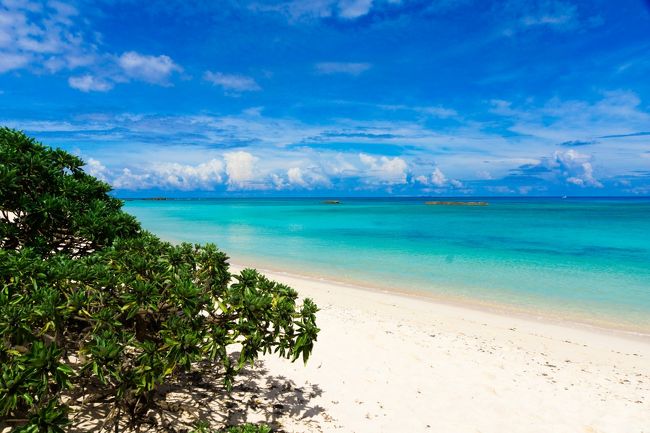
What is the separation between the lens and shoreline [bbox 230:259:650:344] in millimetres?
10836

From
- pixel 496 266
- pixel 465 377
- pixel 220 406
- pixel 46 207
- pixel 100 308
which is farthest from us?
pixel 496 266

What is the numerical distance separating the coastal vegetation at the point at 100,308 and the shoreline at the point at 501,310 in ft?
33.0

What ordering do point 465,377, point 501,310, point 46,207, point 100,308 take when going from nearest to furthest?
point 100,308 < point 46,207 < point 465,377 < point 501,310

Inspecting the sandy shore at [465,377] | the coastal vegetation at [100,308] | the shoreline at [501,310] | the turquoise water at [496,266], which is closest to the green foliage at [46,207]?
the coastal vegetation at [100,308]

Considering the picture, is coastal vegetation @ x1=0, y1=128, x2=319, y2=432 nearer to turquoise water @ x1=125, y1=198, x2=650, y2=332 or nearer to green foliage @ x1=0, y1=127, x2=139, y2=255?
green foliage @ x1=0, y1=127, x2=139, y2=255

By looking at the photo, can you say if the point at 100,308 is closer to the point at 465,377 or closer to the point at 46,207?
the point at 46,207

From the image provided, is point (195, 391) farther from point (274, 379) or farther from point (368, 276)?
point (368, 276)

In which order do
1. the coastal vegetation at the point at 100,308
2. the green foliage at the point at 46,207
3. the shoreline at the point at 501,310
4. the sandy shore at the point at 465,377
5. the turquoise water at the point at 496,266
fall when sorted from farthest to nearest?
the turquoise water at the point at 496,266 → the shoreline at the point at 501,310 → the sandy shore at the point at 465,377 → the green foliage at the point at 46,207 → the coastal vegetation at the point at 100,308

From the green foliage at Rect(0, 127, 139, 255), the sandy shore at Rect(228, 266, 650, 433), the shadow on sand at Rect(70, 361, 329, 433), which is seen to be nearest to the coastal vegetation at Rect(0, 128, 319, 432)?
the green foliage at Rect(0, 127, 139, 255)

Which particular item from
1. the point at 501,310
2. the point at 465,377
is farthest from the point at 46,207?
the point at 501,310

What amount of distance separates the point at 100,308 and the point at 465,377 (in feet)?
20.1

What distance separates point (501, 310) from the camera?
12898 millimetres

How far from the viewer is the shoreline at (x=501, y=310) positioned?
427 inches

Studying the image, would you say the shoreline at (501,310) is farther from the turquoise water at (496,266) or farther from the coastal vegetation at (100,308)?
the coastal vegetation at (100,308)
